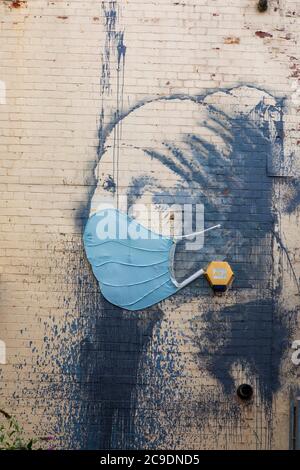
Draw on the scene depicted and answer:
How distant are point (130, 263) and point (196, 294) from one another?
0.75 meters

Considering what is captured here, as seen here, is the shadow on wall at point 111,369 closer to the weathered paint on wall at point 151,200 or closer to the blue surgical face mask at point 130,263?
the weathered paint on wall at point 151,200

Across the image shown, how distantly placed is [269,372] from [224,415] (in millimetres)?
641

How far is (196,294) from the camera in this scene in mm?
7098

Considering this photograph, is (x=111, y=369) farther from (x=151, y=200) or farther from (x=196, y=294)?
(x=151, y=200)

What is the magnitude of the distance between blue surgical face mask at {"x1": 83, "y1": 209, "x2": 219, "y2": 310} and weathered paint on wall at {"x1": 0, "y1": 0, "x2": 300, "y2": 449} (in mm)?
107

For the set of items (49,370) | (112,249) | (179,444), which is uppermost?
(112,249)

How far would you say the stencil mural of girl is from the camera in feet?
23.1

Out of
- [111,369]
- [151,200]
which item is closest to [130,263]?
[151,200]

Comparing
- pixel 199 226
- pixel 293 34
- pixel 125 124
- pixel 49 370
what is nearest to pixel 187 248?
pixel 199 226

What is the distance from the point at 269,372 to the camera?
7.09m

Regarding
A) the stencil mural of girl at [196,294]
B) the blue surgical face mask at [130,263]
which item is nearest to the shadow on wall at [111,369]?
the stencil mural of girl at [196,294]

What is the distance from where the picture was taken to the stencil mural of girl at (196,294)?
7047mm

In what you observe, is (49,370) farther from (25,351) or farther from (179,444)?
(179,444)

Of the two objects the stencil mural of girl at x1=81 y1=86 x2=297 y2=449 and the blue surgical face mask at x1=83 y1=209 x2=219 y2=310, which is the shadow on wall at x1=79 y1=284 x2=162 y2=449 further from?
the blue surgical face mask at x1=83 y1=209 x2=219 y2=310
